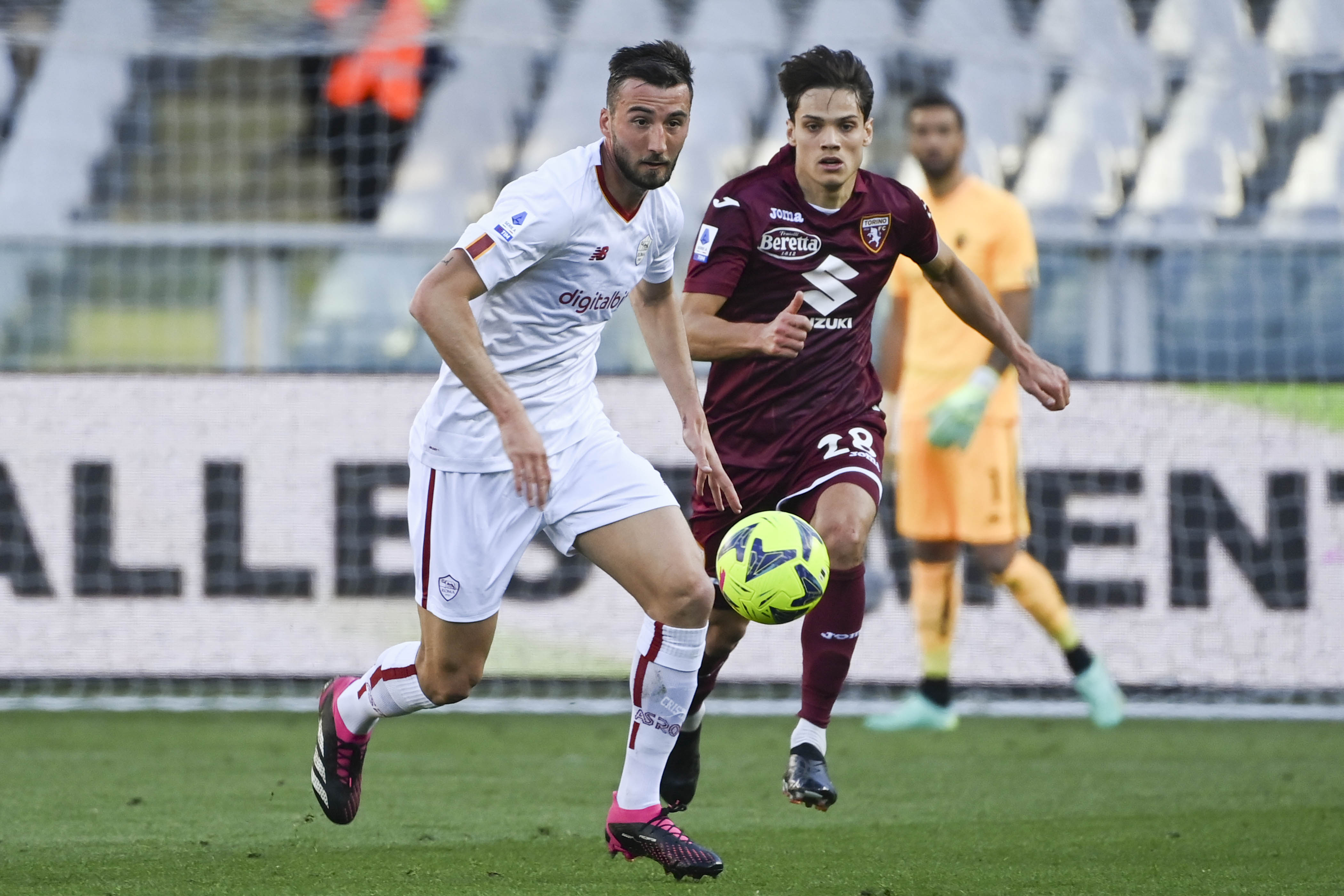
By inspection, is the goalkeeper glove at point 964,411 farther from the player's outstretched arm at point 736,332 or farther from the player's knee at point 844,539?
the player's knee at point 844,539

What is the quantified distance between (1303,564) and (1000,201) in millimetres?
2333

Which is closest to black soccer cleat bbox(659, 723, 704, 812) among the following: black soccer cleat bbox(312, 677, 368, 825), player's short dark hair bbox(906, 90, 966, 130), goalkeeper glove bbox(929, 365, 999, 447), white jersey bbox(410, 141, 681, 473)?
black soccer cleat bbox(312, 677, 368, 825)

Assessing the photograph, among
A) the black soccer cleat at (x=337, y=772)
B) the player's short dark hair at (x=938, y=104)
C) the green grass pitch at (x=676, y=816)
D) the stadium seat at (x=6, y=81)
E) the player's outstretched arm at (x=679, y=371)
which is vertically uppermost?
the stadium seat at (x=6, y=81)

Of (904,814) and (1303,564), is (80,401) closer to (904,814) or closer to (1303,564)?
(904,814)

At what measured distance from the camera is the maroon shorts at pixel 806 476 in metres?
5.13

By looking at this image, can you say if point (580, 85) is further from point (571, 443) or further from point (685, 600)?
point (685, 600)

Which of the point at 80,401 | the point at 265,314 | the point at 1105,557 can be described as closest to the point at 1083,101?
the point at 1105,557

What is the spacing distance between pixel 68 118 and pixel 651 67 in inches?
302

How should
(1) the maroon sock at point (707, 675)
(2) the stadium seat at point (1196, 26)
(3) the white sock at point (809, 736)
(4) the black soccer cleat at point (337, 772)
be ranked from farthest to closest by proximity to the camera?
1. (2) the stadium seat at point (1196, 26)
2. (1) the maroon sock at point (707, 675)
3. (3) the white sock at point (809, 736)
4. (4) the black soccer cleat at point (337, 772)

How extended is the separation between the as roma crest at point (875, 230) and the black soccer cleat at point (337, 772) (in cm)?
202

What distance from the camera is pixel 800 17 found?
11.2 meters

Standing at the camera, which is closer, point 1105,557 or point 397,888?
point 397,888

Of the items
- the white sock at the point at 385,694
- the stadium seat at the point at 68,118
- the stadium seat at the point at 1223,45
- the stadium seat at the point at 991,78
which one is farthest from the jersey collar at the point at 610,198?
the stadium seat at the point at 1223,45

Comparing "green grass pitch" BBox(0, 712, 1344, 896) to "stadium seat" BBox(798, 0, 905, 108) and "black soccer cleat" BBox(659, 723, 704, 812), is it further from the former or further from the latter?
"stadium seat" BBox(798, 0, 905, 108)
